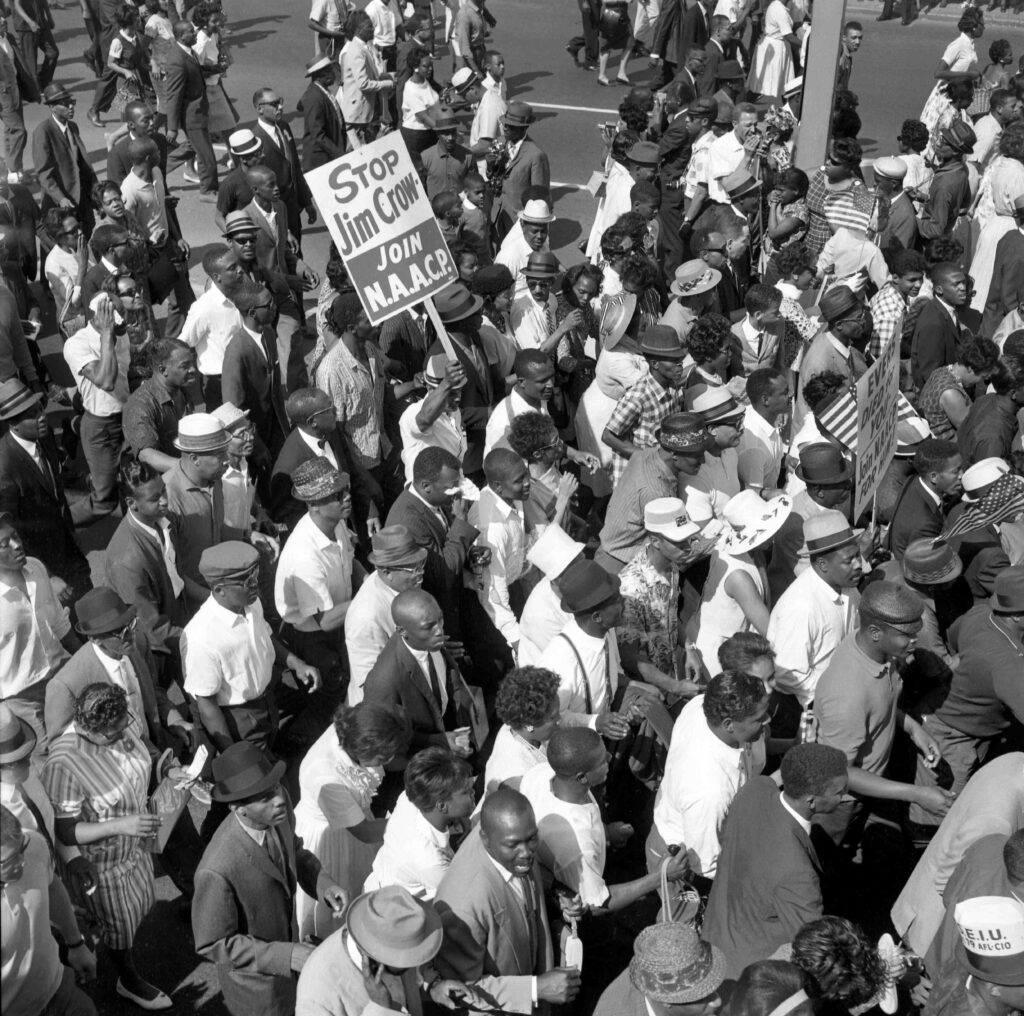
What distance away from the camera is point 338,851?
5590mm

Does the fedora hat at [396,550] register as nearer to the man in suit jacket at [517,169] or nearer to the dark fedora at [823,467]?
the dark fedora at [823,467]

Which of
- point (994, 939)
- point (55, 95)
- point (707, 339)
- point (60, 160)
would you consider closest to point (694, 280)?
point (707, 339)

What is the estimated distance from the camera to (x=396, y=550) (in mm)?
6543

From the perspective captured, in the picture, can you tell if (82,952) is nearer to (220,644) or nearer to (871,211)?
(220,644)

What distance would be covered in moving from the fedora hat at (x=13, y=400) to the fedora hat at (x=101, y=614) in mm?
2299

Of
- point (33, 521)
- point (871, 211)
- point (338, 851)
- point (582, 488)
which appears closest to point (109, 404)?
point (33, 521)

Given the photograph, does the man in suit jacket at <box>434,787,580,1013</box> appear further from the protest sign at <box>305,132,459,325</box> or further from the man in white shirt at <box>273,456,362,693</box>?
the protest sign at <box>305,132,459,325</box>

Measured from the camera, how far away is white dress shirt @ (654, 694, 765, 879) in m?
5.54

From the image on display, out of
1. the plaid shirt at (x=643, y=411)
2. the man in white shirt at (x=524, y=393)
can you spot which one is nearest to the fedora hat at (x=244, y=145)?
the man in white shirt at (x=524, y=393)

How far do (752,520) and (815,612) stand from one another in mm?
595

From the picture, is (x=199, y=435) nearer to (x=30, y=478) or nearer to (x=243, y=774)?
(x=30, y=478)

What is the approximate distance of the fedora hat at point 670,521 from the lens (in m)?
6.58

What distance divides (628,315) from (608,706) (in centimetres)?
372

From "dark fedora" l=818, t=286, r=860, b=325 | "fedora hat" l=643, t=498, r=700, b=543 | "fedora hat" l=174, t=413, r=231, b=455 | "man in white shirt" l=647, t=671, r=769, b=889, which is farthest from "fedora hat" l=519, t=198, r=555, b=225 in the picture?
"man in white shirt" l=647, t=671, r=769, b=889
